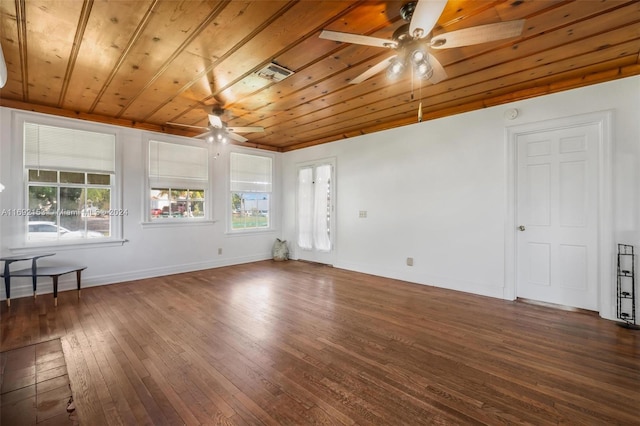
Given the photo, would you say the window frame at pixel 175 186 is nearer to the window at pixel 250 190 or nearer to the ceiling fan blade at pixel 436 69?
the window at pixel 250 190

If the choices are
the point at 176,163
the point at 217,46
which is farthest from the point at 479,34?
the point at 176,163

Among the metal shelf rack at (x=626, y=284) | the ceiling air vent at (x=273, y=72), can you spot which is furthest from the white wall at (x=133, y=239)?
the metal shelf rack at (x=626, y=284)

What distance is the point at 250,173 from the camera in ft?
21.0

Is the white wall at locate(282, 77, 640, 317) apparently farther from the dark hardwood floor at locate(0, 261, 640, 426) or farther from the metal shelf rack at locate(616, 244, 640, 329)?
the dark hardwood floor at locate(0, 261, 640, 426)

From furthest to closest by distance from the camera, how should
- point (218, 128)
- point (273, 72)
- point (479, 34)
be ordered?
1. point (218, 128)
2. point (273, 72)
3. point (479, 34)

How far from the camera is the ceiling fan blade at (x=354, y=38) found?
1878mm

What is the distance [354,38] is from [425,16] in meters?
0.46

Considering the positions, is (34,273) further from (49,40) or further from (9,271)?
(49,40)

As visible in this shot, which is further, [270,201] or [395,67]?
[270,201]

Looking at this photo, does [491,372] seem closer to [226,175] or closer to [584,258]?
[584,258]

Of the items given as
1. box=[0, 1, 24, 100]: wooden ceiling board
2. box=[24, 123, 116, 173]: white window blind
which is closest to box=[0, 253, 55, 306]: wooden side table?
box=[24, 123, 116, 173]: white window blind

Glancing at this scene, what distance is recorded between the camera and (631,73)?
2.99 meters

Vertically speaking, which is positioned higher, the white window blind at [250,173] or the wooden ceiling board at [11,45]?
the wooden ceiling board at [11,45]

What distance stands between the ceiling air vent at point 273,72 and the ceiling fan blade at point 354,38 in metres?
1.07
